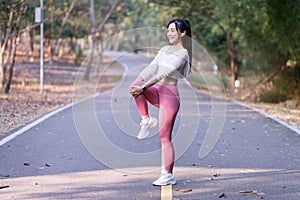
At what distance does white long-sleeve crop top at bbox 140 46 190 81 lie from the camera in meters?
6.20

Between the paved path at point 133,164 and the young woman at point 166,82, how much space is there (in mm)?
657

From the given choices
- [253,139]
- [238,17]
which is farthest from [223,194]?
[238,17]

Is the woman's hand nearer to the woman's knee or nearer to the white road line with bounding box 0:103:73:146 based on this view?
the woman's knee

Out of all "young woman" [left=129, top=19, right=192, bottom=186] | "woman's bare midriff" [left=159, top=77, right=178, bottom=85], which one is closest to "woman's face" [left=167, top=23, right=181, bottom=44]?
"young woman" [left=129, top=19, right=192, bottom=186]

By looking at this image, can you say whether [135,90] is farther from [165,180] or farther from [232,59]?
[232,59]

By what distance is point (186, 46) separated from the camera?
6574 mm

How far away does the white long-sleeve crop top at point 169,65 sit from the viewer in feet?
20.3

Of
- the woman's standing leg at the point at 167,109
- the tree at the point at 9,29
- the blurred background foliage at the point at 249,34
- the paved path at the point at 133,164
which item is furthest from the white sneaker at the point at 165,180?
the tree at the point at 9,29

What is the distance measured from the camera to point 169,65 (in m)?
6.20

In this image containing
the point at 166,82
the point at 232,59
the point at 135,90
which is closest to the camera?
the point at 135,90

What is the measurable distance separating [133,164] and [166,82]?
6.57 feet

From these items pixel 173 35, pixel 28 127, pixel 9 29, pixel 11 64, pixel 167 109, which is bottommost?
pixel 28 127

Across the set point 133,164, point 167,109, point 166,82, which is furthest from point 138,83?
point 133,164

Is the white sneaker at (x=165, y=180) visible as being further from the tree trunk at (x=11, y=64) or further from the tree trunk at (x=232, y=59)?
the tree trunk at (x=232, y=59)
